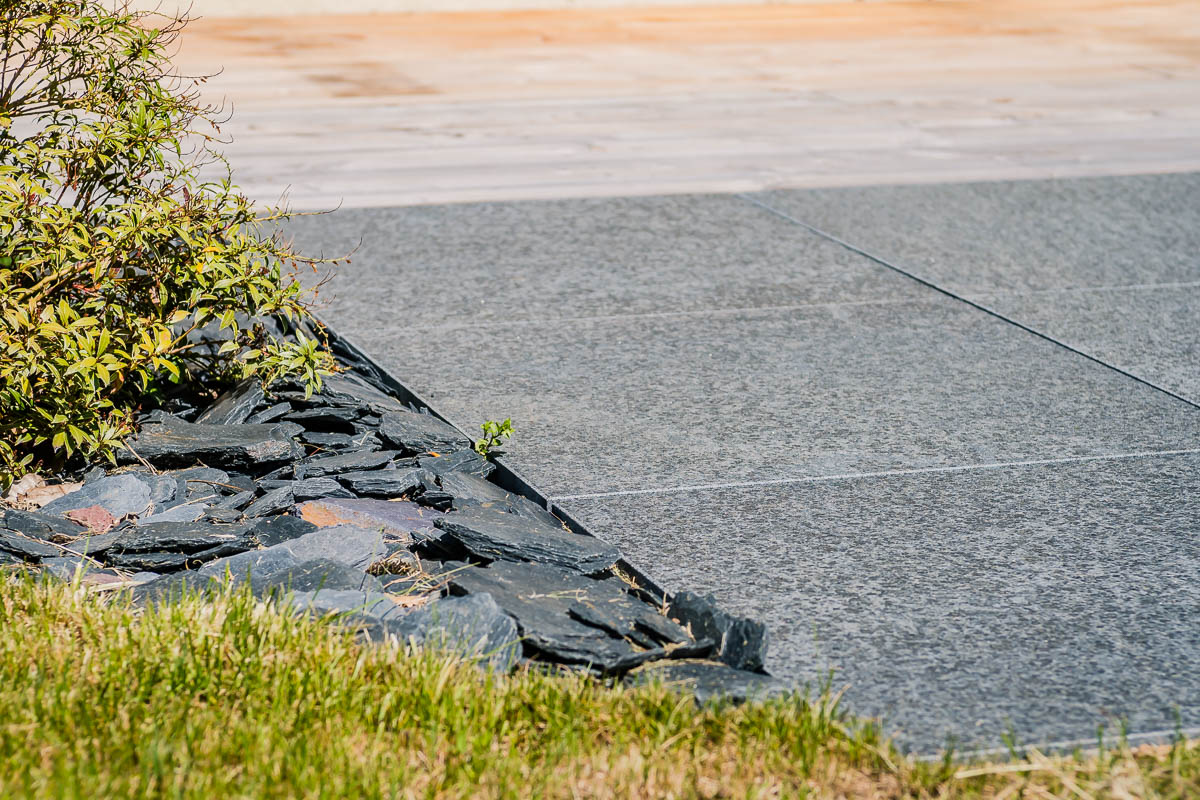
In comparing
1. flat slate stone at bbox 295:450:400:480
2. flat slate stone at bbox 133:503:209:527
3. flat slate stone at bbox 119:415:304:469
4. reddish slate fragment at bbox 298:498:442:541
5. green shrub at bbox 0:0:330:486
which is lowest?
reddish slate fragment at bbox 298:498:442:541

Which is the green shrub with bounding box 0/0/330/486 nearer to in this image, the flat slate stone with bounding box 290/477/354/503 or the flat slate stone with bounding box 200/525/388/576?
the flat slate stone with bounding box 290/477/354/503

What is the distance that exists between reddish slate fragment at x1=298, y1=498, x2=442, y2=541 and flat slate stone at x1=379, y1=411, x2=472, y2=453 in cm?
34

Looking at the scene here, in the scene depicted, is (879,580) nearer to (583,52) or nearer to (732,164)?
(732,164)

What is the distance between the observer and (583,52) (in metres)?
15.0

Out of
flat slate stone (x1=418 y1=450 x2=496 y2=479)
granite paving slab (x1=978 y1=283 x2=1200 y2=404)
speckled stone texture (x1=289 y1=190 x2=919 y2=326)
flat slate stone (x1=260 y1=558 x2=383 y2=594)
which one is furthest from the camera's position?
speckled stone texture (x1=289 y1=190 x2=919 y2=326)

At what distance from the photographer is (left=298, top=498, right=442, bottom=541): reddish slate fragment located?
369 cm

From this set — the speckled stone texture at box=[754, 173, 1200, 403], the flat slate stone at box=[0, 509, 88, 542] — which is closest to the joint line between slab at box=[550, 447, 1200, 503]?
the speckled stone texture at box=[754, 173, 1200, 403]

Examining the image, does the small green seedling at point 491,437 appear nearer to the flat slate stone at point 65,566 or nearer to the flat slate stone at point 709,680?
the flat slate stone at point 65,566

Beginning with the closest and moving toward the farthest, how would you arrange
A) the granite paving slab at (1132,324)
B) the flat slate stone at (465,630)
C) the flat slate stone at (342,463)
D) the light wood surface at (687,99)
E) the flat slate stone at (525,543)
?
1. the flat slate stone at (465,630)
2. the flat slate stone at (525,543)
3. the flat slate stone at (342,463)
4. the granite paving slab at (1132,324)
5. the light wood surface at (687,99)

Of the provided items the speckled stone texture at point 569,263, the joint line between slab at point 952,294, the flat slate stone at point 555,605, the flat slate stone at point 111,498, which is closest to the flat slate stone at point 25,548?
the flat slate stone at point 111,498

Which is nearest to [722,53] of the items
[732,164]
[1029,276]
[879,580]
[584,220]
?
[732,164]

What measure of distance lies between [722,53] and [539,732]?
43.5 feet

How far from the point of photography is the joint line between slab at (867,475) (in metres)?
3.97

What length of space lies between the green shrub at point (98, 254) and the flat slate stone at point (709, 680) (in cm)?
169
